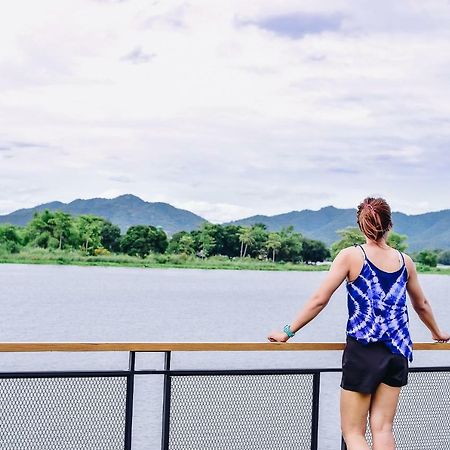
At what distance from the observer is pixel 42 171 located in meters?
106

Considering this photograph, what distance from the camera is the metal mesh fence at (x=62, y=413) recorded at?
4.11 m

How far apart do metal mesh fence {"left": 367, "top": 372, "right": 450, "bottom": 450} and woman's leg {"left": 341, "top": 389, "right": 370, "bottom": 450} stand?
70cm

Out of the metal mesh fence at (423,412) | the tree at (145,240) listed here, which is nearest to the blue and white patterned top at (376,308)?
the metal mesh fence at (423,412)

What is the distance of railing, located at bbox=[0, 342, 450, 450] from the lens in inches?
163

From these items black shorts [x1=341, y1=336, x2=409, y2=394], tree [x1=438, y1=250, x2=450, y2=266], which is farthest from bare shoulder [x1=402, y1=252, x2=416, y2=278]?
tree [x1=438, y1=250, x2=450, y2=266]

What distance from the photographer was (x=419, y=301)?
413 cm

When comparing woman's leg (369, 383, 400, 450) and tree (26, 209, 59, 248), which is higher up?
tree (26, 209, 59, 248)

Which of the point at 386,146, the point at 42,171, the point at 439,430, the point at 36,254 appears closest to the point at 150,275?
the point at 36,254

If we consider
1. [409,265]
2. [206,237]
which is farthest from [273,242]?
[409,265]

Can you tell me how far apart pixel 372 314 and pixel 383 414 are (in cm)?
44

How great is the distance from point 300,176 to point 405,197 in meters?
30.3

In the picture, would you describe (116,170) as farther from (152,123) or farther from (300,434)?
(300,434)

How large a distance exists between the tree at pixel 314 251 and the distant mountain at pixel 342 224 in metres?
3.67

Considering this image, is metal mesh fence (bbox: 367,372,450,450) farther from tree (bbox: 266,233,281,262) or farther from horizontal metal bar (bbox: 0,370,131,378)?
tree (bbox: 266,233,281,262)
